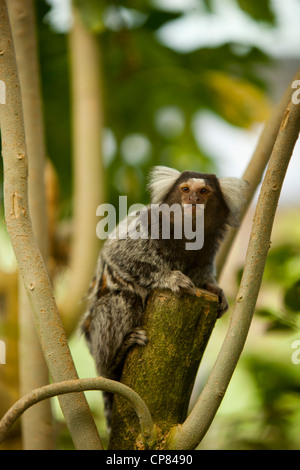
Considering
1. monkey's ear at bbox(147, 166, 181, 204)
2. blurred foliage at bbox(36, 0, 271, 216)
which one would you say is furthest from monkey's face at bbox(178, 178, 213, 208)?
blurred foliage at bbox(36, 0, 271, 216)

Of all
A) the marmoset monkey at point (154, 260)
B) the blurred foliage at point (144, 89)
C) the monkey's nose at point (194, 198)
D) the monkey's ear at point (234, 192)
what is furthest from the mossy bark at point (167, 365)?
the blurred foliage at point (144, 89)

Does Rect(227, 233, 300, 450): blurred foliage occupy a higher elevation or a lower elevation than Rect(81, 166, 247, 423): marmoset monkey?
lower

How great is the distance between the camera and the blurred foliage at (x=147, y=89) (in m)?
3.35

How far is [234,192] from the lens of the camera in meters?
1.94

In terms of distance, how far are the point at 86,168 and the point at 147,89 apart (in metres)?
1.27

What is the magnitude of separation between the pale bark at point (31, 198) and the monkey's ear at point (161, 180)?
0.43 m

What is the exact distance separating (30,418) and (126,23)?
2.48m

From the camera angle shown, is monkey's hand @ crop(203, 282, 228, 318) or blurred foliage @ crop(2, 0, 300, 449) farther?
blurred foliage @ crop(2, 0, 300, 449)

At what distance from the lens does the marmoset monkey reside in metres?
1.89

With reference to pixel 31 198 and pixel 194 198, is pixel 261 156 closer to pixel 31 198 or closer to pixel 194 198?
pixel 194 198

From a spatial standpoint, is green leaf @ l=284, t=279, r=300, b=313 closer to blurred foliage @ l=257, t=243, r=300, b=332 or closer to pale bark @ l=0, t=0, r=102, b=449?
blurred foliage @ l=257, t=243, r=300, b=332
